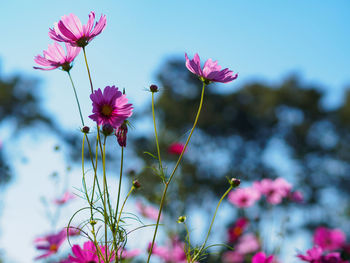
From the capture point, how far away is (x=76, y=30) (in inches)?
38.5

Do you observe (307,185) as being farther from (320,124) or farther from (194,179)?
(194,179)

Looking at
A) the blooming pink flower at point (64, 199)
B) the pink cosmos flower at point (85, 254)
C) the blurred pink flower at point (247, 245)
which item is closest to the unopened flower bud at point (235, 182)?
the pink cosmos flower at point (85, 254)

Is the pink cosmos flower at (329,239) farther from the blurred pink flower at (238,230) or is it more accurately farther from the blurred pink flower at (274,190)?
the blurred pink flower at (238,230)

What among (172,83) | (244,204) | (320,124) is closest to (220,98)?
(172,83)

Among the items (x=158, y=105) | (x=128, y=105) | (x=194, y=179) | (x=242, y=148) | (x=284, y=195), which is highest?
(x=158, y=105)

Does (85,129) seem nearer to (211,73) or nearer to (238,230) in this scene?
(211,73)

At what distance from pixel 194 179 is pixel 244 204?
37.4ft

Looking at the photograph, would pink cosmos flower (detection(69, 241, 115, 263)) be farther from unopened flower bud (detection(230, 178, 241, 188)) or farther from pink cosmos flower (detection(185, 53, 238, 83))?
pink cosmos flower (detection(185, 53, 238, 83))

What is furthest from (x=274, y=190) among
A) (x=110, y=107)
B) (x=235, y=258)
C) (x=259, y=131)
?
(x=259, y=131)

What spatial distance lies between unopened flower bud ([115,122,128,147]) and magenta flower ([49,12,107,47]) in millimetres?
222

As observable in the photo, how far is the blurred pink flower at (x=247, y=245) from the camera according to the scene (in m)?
2.94

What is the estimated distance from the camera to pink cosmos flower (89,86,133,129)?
90 cm

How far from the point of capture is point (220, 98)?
50.6ft

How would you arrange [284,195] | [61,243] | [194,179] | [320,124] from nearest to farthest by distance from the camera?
1. [61,243]
2. [284,195]
3. [194,179]
4. [320,124]
